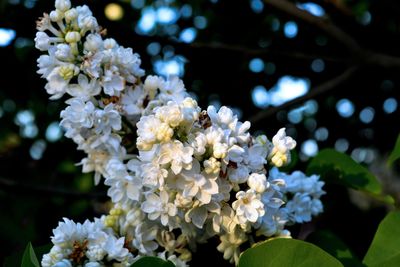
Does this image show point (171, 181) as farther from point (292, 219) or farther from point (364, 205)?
point (364, 205)

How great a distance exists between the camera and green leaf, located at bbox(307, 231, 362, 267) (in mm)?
1415

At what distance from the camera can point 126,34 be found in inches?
102

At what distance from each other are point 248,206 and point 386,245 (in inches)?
15.6

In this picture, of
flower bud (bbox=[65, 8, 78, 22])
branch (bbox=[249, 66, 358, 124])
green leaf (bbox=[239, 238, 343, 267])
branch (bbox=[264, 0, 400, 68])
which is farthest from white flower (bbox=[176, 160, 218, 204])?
branch (bbox=[264, 0, 400, 68])

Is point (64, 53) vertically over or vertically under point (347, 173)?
over

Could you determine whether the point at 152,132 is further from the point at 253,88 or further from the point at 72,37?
the point at 253,88

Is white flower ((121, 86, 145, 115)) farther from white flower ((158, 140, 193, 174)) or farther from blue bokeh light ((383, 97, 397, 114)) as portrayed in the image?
blue bokeh light ((383, 97, 397, 114))

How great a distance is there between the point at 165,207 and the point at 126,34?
1.53m

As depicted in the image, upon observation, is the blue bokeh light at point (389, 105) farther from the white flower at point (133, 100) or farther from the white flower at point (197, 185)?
the white flower at point (197, 185)

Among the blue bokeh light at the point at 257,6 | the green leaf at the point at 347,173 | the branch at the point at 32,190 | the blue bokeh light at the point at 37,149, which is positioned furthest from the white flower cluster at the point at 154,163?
the blue bokeh light at the point at 37,149

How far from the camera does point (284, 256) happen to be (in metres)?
1.10

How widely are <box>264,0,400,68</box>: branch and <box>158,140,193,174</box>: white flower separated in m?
2.00

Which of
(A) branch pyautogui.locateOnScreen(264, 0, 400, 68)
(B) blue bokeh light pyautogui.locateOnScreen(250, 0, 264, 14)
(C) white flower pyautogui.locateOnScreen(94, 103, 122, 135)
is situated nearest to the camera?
(C) white flower pyautogui.locateOnScreen(94, 103, 122, 135)

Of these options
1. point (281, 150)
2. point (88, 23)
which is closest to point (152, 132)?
point (281, 150)
